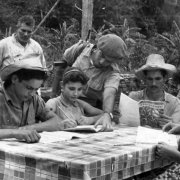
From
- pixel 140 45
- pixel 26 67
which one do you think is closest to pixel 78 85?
pixel 26 67

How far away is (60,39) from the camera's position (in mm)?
12609

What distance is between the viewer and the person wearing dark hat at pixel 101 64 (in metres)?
3.57

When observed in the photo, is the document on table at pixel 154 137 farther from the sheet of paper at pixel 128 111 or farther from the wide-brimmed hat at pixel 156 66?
the wide-brimmed hat at pixel 156 66

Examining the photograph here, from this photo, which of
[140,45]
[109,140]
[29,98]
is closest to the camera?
[109,140]

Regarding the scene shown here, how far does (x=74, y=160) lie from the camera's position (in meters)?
1.87

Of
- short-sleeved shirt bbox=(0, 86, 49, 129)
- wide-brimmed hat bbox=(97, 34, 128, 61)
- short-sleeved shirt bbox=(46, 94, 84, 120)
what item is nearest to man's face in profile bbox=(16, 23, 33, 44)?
wide-brimmed hat bbox=(97, 34, 128, 61)

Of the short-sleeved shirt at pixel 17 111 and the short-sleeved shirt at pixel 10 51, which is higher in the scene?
the short-sleeved shirt at pixel 10 51

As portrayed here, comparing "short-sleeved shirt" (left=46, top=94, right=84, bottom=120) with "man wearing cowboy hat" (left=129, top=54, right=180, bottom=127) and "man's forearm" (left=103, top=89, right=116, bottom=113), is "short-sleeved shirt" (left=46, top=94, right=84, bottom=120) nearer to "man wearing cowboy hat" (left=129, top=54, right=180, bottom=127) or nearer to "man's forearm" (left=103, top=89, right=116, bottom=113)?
"man's forearm" (left=103, top=89, right=116, bottom=113)

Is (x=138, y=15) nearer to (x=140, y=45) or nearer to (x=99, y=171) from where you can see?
(x=140, y=45)

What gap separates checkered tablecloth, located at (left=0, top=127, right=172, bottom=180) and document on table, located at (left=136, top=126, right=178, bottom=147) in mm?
130

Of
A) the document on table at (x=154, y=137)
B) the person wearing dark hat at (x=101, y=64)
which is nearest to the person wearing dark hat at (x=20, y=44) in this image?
the person wearing dark hat at (x=101, y=64)

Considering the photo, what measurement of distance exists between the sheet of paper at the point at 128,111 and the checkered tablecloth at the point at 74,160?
0.75 metres

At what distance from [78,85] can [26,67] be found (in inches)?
31.0

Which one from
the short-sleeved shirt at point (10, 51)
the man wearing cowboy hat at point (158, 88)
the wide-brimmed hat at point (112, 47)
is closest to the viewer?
the wide-brimmed hat at point (112, 47)
